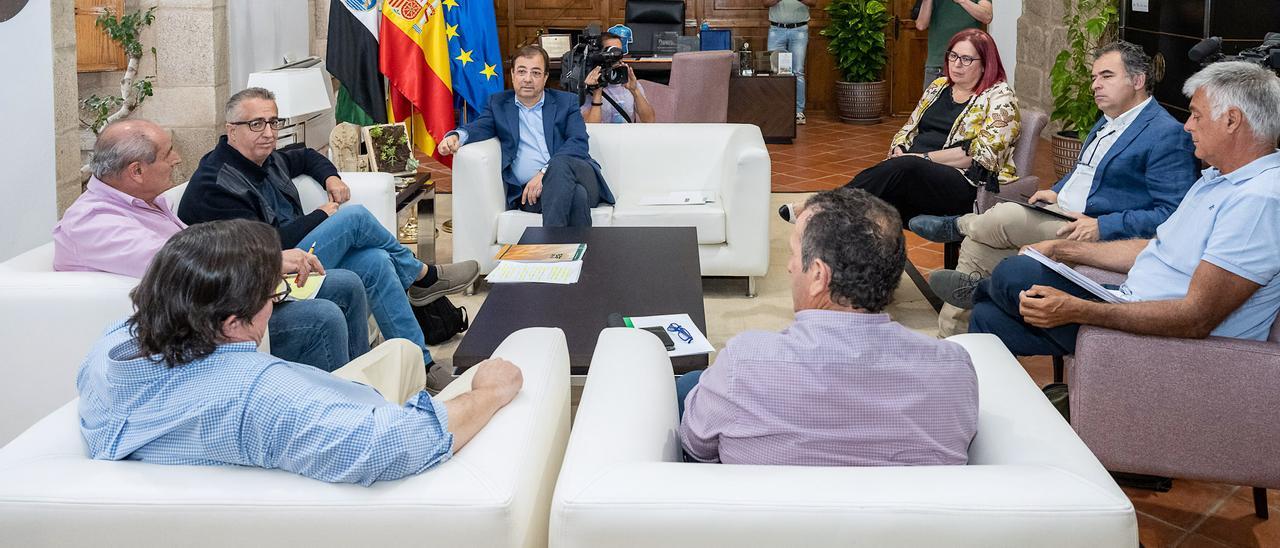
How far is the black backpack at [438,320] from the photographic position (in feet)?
13.3

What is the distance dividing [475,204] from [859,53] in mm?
5925

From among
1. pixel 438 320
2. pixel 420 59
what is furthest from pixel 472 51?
pixel 438 320

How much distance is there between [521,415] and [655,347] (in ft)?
1.39

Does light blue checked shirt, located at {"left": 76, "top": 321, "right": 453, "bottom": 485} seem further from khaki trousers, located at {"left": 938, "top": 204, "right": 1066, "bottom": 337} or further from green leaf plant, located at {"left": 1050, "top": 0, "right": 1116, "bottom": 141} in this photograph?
green leaf plant, located at {"left": 1050, "top": 0, "right": 1116, "bottom": 141}

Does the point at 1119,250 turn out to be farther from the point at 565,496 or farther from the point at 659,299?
the point at 565,496

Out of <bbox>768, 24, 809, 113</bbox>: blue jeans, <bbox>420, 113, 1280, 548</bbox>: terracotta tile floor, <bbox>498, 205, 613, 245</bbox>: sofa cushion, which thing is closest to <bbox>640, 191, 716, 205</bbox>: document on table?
<bbox>498, 205, 613, 245</bbox>: sofa cushion

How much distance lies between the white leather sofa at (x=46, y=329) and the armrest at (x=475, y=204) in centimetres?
192

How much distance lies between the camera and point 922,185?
4.45m

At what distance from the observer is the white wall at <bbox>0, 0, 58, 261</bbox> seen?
3.46 metres

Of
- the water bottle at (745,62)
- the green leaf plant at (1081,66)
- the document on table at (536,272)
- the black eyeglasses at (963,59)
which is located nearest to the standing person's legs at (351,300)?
the document on table at (536,272)

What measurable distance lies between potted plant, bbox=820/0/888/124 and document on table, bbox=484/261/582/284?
6.57 m

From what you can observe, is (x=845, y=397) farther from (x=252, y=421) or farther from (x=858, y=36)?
(x=858, y=36)

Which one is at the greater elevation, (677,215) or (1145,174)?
(1145,174)

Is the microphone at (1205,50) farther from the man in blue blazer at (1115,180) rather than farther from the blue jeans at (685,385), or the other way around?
the blue jeans at (685,385)
